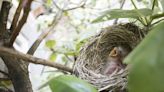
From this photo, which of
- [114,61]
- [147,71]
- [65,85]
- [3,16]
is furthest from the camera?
[114,61]

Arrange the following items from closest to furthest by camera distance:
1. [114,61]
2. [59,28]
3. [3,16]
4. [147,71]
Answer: [147,71]
[3,16]
[114,61]
[59,28]

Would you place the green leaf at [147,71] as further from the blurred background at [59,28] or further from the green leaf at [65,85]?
the blurred background at [59,28]

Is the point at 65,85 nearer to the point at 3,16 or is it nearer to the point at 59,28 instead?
the point at 3,16

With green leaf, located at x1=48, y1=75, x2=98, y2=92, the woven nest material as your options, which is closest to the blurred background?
the woven nest material

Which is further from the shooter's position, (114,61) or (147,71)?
(114,61)

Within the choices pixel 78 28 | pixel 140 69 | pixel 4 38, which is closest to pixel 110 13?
pixel 4 38

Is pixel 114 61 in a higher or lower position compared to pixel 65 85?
lower

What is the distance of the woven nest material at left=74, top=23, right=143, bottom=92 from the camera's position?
423 millimetres

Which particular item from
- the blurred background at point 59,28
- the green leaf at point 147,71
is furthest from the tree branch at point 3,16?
the green leaf at point 147,71

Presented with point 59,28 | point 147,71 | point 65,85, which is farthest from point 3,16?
point 59,28

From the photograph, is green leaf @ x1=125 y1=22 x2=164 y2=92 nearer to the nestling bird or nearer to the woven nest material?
the woven nest material

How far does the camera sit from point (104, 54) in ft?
2.15

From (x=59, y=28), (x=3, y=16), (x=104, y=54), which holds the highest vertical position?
(x=3, y=16)

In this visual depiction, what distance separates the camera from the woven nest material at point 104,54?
423 mm
